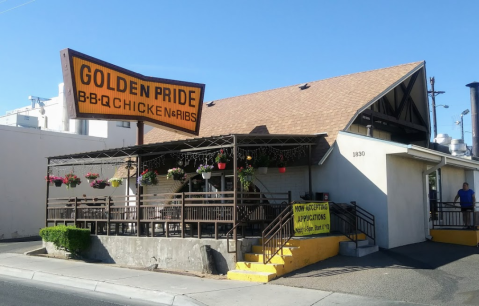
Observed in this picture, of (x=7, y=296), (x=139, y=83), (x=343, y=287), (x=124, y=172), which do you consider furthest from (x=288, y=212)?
(x=124, y=172)

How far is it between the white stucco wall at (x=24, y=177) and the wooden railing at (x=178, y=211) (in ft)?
21.0

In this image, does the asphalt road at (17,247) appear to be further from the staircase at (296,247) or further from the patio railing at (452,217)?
the patio railing at (452,217)

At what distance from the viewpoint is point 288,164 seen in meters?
15.8

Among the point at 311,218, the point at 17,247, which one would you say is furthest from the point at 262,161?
the point at 17,247

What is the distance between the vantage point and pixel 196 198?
13.1 metres

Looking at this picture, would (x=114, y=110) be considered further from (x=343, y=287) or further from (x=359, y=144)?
(x=343, y=287)

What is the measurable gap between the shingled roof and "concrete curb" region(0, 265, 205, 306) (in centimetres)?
782

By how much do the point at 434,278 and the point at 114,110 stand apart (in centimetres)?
1076

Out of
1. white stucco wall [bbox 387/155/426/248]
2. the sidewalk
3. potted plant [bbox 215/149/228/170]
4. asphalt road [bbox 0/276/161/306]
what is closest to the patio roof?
potted plant [bbox 215/149/228/170]

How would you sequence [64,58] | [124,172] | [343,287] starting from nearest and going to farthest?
1. [343,287]
2. [64,58]
3. [124,172]

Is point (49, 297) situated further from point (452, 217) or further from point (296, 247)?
point (452, 217)

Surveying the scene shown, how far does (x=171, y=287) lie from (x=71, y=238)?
A: 22.6 ft

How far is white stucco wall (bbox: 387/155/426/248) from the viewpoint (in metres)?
14.0

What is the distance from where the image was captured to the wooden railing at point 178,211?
40.9ft
